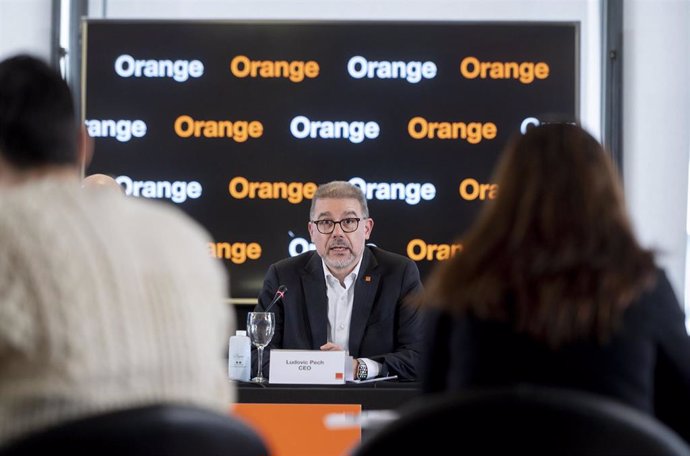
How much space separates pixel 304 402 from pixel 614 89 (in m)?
3.47

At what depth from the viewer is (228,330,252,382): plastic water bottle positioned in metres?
3.97

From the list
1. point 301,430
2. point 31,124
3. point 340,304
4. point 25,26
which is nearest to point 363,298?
point 340,304

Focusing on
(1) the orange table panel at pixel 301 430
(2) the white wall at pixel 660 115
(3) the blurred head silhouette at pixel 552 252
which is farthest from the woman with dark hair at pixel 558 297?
(2) the white wall at pixel 660 115

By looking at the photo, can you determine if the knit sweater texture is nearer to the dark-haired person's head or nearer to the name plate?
the dark-haired person's head

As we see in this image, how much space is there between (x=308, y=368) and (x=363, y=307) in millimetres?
939

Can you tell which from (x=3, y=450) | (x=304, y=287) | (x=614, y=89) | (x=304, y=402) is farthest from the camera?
(x=614, y=89)

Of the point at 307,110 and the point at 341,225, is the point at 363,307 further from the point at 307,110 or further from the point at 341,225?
the point at 307,110

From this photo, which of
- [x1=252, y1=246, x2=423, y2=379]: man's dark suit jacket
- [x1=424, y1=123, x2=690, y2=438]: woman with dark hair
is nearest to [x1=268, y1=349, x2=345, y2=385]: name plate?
[x1=252, y1=246, x2=423, y2=379]: man's dark suit jacket

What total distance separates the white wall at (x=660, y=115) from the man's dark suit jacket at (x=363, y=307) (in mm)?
2093

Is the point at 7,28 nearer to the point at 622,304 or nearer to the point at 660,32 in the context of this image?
the point at 660,32

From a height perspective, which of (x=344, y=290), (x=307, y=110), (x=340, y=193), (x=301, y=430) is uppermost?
(x=307, y=110)

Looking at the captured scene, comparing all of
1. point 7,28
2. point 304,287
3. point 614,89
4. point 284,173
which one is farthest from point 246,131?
point 614,89

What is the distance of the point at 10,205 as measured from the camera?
5.09 feet

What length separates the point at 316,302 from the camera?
189 inches
